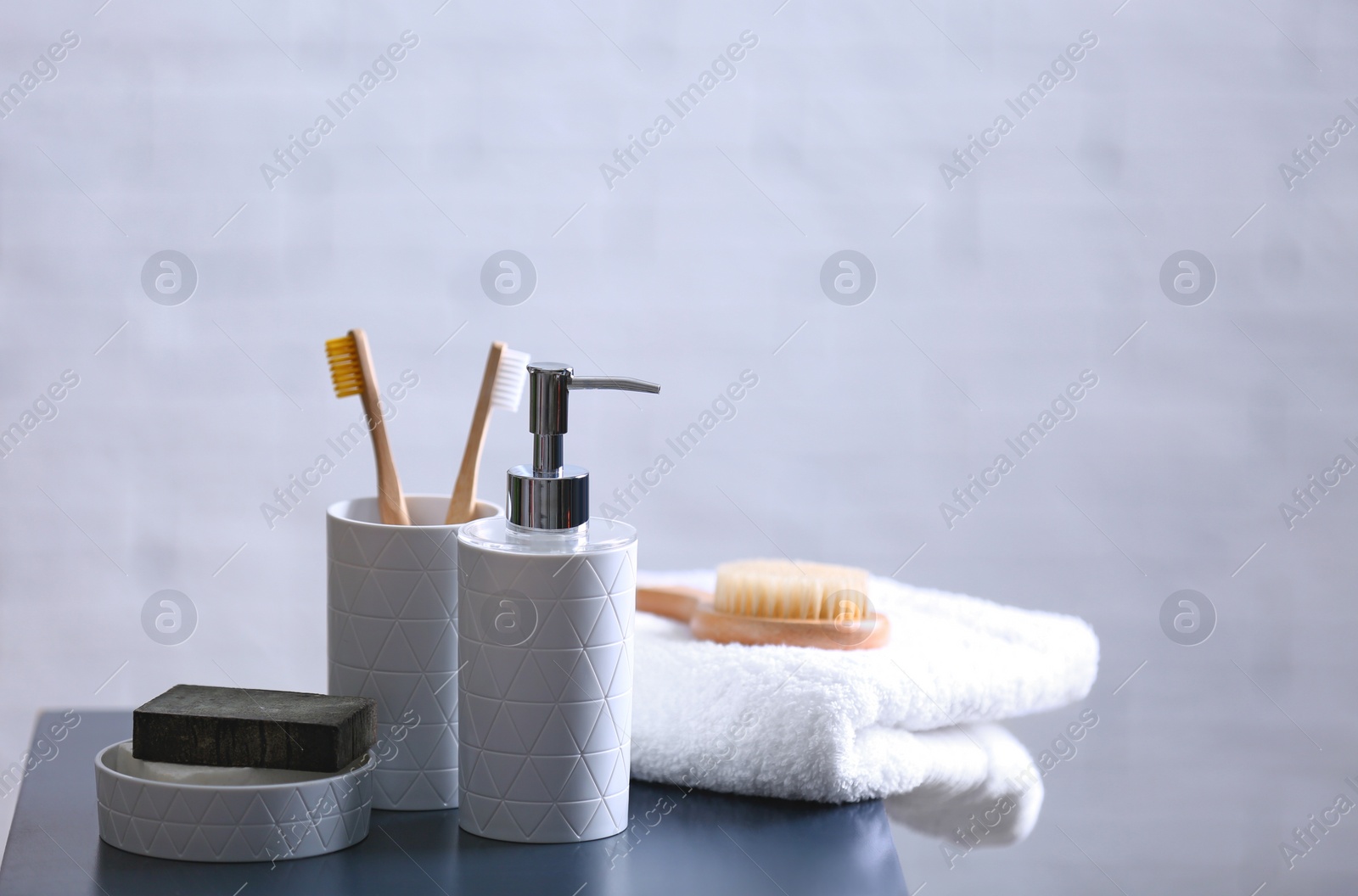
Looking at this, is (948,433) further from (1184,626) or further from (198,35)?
(198,35)

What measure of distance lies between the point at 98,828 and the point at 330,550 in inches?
7.2

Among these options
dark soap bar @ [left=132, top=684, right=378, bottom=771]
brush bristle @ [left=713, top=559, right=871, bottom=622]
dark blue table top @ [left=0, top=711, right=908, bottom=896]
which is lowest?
dark blue table top @ [left=0, top=711, right=908, bottom=896]

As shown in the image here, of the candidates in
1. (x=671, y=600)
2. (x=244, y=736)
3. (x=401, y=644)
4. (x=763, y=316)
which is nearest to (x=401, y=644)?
(x=401, y=644)

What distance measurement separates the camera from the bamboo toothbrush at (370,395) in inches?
26.9

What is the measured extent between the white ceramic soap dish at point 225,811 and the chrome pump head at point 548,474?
6.2 inches

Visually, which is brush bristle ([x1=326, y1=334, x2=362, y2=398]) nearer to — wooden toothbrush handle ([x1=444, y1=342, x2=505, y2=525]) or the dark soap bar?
wooden toothbrush handle ([x1=444, y1=342, x2=505, y2=525])

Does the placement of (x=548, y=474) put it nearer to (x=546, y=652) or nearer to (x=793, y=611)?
(x=546, y=652)

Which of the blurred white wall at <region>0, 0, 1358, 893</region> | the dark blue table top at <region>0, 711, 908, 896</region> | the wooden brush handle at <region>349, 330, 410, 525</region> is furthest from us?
the blurred white wall at <region>0, 0, 1358, 893</region>

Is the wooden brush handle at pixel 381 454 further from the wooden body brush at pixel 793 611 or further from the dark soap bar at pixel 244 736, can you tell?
the wooden body brush at pixel 793 611

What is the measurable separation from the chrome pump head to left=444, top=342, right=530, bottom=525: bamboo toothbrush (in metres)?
0.06

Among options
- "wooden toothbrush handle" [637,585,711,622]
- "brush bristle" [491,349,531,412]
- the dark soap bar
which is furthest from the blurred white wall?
the dark soap bar

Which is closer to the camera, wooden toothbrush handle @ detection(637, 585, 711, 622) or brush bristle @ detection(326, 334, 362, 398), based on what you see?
brush bristle @ detection(326, 334, 362, 398)

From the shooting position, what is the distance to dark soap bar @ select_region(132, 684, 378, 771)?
0.60 meters

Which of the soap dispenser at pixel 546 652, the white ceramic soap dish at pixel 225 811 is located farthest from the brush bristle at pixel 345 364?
the white ceramic soap dish at pixel 225 811
